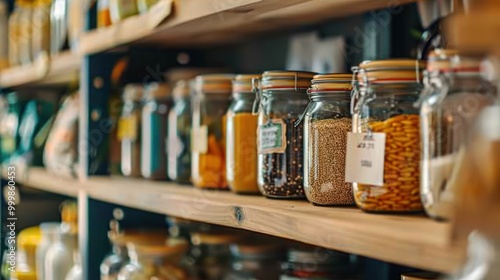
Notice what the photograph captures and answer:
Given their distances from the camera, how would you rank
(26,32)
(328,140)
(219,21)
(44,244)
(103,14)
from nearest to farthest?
1. (328,140)
2. (219,21)
3. (103,14)
4. (44,244)
5. (26,32)

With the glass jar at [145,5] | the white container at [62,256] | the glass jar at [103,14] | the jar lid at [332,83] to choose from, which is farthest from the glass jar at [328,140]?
the white container at [62,256]

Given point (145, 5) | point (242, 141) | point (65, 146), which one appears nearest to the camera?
point (242, 141)

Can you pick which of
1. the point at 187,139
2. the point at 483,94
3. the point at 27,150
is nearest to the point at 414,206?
the point at 483,94

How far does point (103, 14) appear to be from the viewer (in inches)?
74.5

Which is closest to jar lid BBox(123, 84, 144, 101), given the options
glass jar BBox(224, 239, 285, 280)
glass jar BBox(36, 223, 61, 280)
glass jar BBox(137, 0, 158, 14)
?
glass jar BBox(137, 0, 158, 14)

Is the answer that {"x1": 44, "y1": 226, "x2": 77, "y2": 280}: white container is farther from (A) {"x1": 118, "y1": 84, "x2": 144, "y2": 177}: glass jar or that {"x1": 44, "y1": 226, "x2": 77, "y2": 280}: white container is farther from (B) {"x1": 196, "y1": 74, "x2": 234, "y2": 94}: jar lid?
(B) {"x1": 196, "y1": 74, "x2": 234, "y2": 94}: jar lid

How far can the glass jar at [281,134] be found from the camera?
1243 mm

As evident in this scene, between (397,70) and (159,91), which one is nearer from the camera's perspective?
(397,70)

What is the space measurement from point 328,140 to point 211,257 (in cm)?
72

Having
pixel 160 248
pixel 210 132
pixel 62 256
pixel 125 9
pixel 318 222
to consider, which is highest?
pixel 125 9

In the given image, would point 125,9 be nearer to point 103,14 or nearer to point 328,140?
point 103,14

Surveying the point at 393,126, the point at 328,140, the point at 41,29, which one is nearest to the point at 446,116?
the point at 393,126

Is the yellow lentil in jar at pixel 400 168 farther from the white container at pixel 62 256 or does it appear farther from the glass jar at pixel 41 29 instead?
the glass jar at pixel 41 29

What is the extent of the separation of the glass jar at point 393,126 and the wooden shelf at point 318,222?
27 mm
